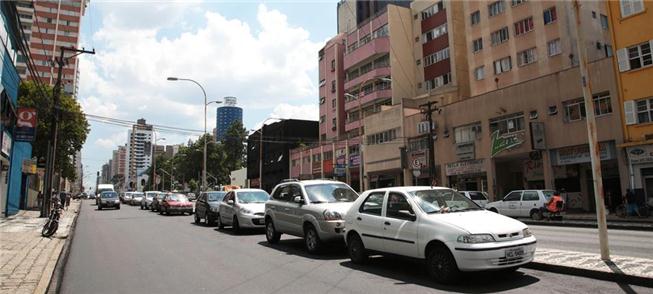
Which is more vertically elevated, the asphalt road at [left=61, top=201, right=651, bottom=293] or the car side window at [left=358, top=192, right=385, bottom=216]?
the car side window at [left=358, top=192, right=385, bottom=216]

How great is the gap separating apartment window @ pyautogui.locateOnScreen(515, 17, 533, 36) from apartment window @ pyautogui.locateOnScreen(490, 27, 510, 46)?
0.98m

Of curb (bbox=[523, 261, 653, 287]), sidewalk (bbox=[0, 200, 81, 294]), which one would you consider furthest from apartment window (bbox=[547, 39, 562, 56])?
sidewalk (bbox=[0, 200, 81, 294])

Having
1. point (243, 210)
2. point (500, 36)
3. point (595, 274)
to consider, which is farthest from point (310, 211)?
point (500, 36)

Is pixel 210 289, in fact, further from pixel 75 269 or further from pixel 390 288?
pixel 75 269

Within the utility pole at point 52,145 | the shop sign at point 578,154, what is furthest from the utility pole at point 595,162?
the utility pole at point 52,145

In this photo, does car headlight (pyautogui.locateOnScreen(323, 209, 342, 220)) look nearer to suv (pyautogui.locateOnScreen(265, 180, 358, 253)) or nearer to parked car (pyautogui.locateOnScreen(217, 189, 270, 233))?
suv (pyautogui.locateOnScreen(265, 180, 358, 253))

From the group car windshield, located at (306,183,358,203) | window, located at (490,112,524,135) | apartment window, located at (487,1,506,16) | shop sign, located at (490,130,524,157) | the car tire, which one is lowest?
the car tire

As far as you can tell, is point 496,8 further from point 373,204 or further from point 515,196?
Result: point 373,204

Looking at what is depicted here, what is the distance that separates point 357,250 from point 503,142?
26291 mm

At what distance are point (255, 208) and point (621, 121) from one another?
69.8 ft

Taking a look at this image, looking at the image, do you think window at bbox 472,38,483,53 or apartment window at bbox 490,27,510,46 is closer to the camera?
apartment window at bbox 490,27,510,46

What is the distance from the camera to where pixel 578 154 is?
28250mm

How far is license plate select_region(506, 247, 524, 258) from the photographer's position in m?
6.84

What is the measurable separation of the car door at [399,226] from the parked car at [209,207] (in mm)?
13171
